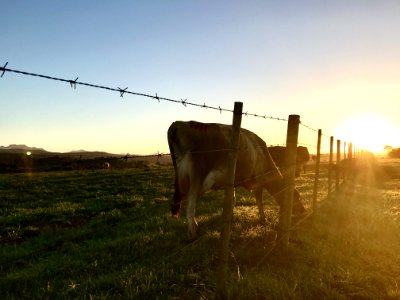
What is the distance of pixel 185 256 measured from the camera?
680 cm

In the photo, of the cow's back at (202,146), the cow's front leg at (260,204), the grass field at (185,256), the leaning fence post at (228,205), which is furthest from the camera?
the cow's front leg at (260,204)

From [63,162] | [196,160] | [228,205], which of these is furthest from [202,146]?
[63,162]

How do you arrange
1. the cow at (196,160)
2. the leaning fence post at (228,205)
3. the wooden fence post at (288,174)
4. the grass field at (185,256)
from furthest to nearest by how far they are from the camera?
the cow at (196,160), the wooden fence post at (288,174), the grass field at (185,256), the leaning fence post at (228,205)

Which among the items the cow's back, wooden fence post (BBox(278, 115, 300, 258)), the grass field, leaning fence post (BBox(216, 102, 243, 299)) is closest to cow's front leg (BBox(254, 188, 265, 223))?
the grass field

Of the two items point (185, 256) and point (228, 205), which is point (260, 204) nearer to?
point (185, 256)

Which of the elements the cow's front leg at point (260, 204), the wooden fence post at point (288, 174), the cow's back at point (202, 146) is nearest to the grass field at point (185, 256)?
the cow's front leg at point (260, 204)

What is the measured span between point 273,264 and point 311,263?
0.74 m

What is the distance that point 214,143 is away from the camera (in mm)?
8914

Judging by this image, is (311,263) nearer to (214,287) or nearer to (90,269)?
(214,287)

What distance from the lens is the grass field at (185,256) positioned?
5.47 metres

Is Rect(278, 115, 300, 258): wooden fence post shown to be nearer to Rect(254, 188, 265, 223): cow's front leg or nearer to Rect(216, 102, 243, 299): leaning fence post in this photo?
Rect(216, 102, 243, 299): leaning fence post

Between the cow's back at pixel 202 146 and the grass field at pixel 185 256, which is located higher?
the cow's back at pixel 202 146

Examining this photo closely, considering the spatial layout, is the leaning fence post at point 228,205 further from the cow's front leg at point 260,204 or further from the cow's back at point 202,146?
the cow's front leg at point 260,204

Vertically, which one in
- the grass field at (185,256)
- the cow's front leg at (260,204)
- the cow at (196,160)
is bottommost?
the grass field at (185,256)
